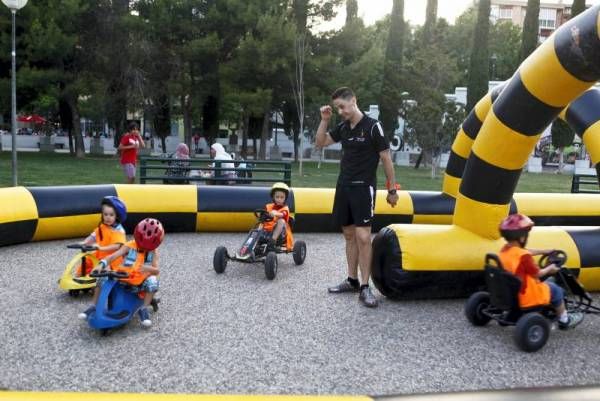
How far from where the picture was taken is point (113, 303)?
4.38 metres

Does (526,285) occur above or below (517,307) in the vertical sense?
above

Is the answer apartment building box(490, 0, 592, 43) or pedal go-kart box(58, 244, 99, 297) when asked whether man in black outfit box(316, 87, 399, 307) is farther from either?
apartment building box(490, 0, 592, 43)

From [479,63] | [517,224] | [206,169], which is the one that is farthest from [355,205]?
[479,63]

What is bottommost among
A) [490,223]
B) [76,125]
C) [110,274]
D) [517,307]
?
[517,307]

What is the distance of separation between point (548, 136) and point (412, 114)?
1521 cm

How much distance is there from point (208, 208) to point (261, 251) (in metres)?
2.30

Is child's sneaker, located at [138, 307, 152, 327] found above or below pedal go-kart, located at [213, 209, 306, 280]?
below

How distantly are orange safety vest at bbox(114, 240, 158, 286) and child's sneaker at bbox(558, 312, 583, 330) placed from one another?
318 centimetres

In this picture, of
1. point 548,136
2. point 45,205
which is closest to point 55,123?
point 548,136

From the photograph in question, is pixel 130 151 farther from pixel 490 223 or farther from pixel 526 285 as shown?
pixel 526 285

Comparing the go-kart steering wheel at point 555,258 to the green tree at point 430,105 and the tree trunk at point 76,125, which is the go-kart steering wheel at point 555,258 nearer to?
the green tree at point 430,105

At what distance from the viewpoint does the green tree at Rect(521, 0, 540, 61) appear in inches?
1179

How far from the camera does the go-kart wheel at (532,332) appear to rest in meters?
4.10

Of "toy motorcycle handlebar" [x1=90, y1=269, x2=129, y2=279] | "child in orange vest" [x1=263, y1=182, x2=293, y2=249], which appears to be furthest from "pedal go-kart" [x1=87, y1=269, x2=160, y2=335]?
"child in orange vest" [x1=263, y1=182, x2=293, y2=249]
